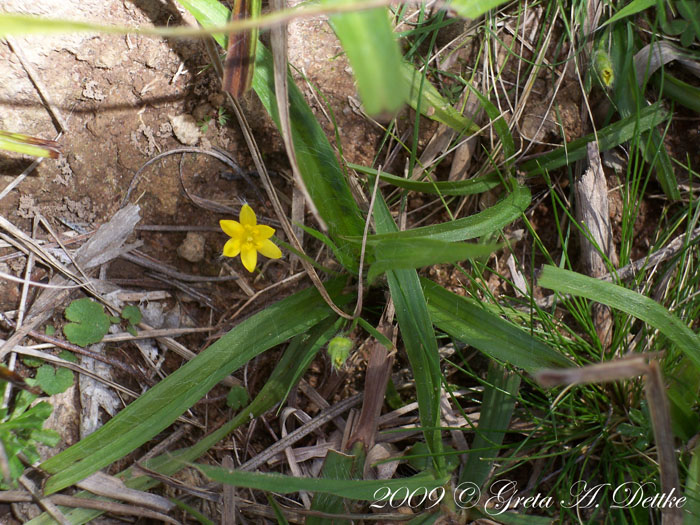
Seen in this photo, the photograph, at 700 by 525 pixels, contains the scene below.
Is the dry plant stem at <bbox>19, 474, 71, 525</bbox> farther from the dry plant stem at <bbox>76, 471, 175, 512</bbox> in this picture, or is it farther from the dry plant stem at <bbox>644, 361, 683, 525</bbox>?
the dry plant stem at <bbox>644, 361, 683, 525</bbox>

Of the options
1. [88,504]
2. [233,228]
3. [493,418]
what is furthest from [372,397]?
[88,504]

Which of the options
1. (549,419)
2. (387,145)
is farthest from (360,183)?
(549,419)

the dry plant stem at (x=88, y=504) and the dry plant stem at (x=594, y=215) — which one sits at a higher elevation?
the dry plant stem at (x=594, y=215)

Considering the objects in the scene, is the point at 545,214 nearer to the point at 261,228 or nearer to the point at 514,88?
the point at 514,88

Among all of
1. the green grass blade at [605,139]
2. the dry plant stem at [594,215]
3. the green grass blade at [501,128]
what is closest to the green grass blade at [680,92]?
the green grass blade at [605,139]

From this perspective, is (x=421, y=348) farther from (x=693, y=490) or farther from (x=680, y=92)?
(x=680, y=92)

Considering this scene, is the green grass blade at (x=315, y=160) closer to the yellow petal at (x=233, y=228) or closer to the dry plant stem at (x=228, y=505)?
the yellow petal at (x=233, y=228)
